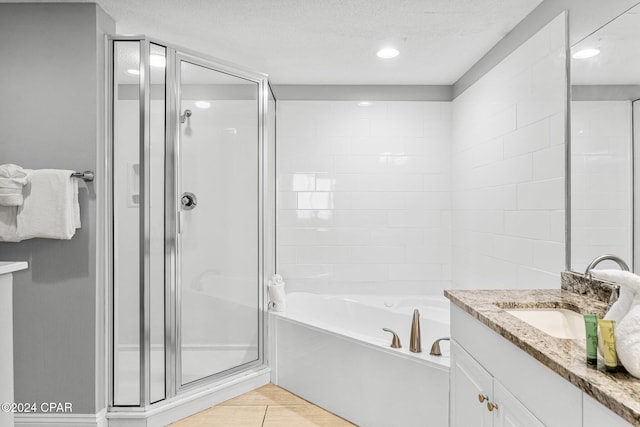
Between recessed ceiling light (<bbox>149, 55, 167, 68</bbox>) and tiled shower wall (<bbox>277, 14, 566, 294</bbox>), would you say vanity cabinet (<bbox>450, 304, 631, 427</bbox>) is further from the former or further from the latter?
recessed ceiling light (<bbox>149, 55, 167, 68</bbox>)

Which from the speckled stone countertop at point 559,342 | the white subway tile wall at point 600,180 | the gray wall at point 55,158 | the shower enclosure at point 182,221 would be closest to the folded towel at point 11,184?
the gray wall at point 55,158

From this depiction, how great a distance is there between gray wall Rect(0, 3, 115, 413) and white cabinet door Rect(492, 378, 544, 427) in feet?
6.55

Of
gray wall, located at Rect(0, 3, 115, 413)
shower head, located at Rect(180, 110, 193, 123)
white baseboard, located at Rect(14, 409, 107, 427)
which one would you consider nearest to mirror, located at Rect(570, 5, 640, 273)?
shower head, located at Rect(180, 110, 193, 123)

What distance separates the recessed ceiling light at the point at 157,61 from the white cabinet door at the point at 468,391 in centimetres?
213

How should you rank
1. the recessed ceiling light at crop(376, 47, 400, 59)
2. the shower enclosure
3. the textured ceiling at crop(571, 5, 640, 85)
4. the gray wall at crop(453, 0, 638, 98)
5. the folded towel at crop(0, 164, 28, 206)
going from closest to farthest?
the textured ceiling at crop(571, 5, 640, 85), the gray wall at crop(453, 0, 638, 98), the folded towel at crop(0, 164, 28, 206), the shower enclosure, the recessed ceiling light at crop(376, 47, 400, 59)

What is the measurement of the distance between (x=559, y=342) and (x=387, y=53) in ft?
7.66

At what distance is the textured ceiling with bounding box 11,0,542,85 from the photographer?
2.24 metres

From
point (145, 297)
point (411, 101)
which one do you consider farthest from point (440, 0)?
point (145, 297)

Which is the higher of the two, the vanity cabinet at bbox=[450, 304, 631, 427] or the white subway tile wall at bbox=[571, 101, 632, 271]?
the white subway tile wall at bbox=[571, 101, 632, 271]

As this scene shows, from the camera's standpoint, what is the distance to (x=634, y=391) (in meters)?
0.81

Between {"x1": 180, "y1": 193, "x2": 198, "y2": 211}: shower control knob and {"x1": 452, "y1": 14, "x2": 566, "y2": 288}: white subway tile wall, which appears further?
{"x1": 180, "y1": 193, "x2": 198, "y2": 211}: shower control knob

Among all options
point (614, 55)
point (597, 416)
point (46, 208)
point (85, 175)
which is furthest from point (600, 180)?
point (46, 208)

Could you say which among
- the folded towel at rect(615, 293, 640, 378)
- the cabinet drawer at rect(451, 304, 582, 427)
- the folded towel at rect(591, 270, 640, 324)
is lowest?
the cabinet drawer at rect(451, 304, 582, 427)

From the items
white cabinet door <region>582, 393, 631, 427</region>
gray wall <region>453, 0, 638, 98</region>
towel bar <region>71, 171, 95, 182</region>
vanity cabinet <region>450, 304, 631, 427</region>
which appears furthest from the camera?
towel bar <region>71, 171, 95, 182</region>
